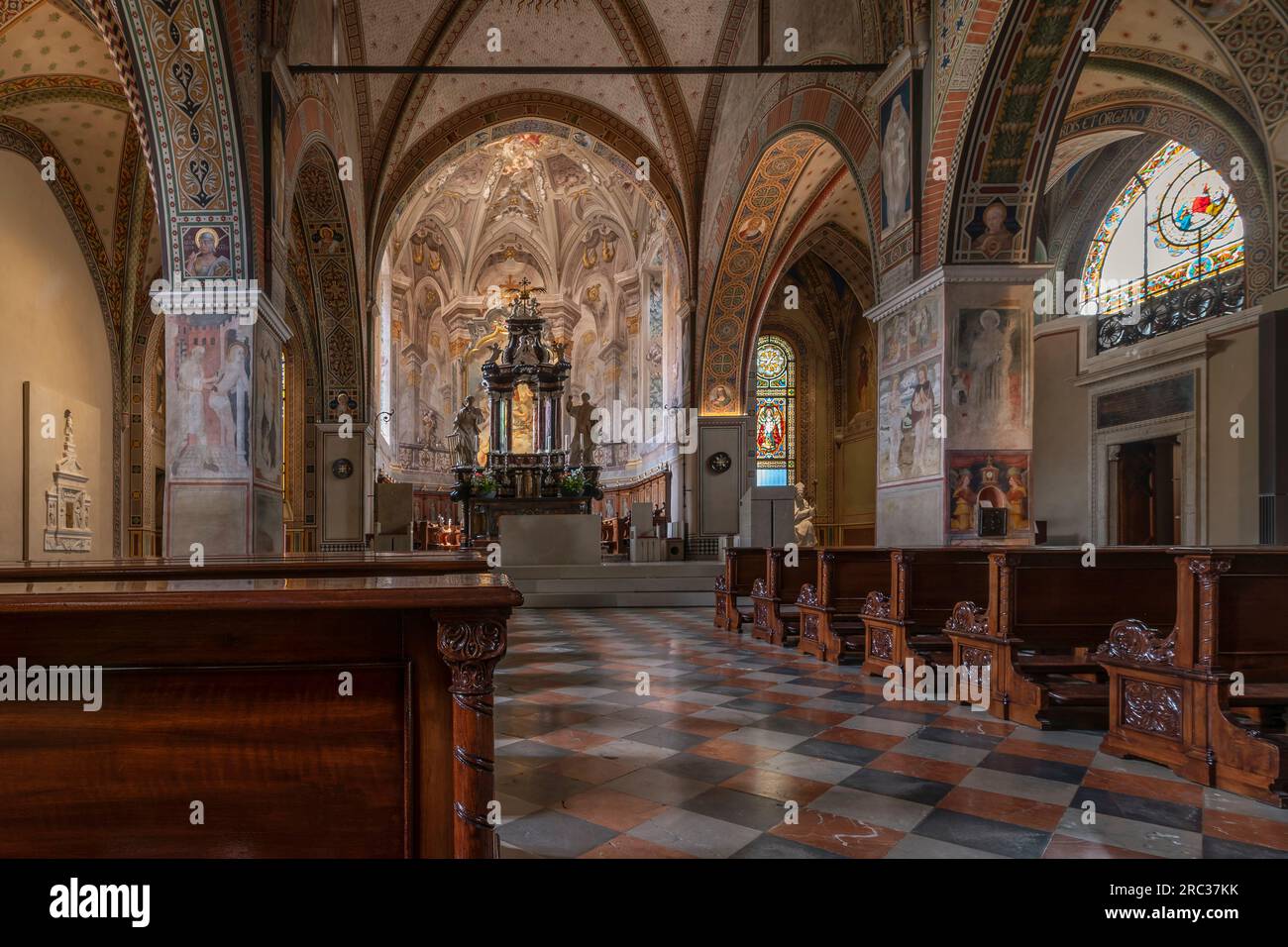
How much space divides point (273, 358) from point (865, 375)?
16699mm

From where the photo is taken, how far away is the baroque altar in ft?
60.3

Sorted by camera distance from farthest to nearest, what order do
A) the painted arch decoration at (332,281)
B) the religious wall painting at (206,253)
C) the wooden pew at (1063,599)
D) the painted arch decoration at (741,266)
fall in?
the painted arch decoration at (741,266) < the painted arch decoration at (332,281) < the religious wall painting at (206,253) < the wooden pew at (1063,599)

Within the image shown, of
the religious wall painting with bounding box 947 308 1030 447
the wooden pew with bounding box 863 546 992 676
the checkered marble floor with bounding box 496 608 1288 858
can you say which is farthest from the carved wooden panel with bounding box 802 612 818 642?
the religious wall painting with bounding box 947 308 1030 447

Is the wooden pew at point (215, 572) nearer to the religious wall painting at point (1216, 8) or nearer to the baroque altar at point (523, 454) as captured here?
the religious wall painting at point (1216, 8)

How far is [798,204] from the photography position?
49.6 ft

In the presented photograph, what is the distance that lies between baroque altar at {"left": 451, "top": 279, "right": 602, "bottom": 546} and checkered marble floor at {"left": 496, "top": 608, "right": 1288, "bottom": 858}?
1294 centimetres

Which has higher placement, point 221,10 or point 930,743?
point 221,10

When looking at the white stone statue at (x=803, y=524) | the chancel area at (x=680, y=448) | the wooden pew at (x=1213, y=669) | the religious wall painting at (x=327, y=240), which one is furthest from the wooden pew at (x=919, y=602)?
the religious wall painting at (x=327, y=240)

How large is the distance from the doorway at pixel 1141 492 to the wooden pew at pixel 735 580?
8.95 metres

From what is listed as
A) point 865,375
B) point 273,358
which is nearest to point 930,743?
point 273,358

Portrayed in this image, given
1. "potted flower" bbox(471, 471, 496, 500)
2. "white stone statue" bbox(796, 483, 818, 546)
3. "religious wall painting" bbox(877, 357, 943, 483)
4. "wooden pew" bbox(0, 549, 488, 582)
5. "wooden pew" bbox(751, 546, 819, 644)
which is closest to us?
"wooden pew" bbox(0, 549, 488, 582)

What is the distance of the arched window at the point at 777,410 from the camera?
23562 mm

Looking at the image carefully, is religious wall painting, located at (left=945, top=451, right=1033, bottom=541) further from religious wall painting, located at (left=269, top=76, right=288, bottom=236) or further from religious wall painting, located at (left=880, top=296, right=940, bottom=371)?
religious wall painting, located at (left=269, top=76, right=288, bottom=236)
